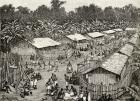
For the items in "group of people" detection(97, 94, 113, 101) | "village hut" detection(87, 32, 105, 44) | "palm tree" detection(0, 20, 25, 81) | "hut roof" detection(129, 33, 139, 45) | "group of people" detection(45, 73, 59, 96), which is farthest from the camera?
"village hut" detection(87, 32, 105, 44)

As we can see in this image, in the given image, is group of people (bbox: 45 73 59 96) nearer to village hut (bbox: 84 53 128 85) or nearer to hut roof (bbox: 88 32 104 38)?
village hut (bbox: 84 53 128 85)

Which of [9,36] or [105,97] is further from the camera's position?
[9,36]

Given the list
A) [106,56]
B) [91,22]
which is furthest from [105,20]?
[106,56]

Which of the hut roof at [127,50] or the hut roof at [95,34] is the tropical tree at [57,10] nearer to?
the hut roof at [95,34]

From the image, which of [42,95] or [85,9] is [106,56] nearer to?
[85,9]

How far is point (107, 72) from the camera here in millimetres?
5781

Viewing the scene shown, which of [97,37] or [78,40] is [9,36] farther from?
[97,37]

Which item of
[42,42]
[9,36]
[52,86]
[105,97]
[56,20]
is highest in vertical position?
[56,20]

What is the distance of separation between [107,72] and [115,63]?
31cm

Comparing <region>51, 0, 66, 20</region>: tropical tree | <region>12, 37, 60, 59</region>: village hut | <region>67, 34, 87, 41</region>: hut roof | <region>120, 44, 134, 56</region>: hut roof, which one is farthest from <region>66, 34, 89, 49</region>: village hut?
<region>120, 44, 134, 56</region>: hut roof

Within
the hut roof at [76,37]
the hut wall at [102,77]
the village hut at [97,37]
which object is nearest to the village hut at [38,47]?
the hut roof at [76,37]

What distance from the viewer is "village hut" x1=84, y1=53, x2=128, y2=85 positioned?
221 inches

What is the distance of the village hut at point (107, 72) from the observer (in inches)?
221

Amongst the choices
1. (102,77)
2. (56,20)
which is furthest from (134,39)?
(56,20)
